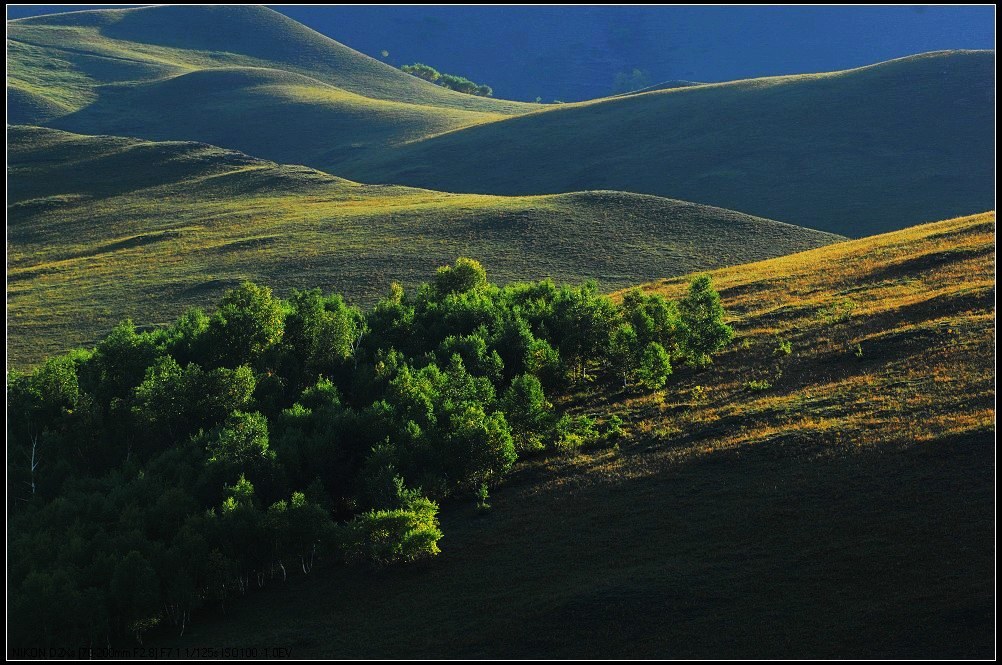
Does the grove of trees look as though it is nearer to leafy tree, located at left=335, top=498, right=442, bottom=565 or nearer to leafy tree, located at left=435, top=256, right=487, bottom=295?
leafy tree, located at left=335, top=498, right=442, bottom=565

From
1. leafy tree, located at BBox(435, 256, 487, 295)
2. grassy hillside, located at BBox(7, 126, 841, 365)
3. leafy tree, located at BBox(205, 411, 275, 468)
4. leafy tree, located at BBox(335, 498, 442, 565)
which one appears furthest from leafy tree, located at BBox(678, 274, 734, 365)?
grassy hillside, located at BBox(7, 126, 841, 365)

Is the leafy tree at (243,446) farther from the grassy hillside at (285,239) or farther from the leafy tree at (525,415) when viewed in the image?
the grassy hillside at (285,239)

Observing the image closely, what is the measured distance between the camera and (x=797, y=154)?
163375 millimetres

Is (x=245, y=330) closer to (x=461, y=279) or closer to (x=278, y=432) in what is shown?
(x=278, y=432)

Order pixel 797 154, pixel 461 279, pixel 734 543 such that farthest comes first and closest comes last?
pixel 797 154 < pixel 461 279 < pixel 734 543

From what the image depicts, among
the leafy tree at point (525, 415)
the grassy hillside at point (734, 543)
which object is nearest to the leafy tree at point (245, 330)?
the leafy tree at point (525, 415)

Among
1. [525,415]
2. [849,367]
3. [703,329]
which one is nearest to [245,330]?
[525,415]

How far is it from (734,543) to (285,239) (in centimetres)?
9619

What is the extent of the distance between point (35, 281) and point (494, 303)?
7201 cm

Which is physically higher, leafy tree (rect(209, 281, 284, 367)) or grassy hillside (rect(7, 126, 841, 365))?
grassy hillside (rect(7, 126, 841, 365))

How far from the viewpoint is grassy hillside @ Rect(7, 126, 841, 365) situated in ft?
323

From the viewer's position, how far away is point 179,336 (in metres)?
58.1

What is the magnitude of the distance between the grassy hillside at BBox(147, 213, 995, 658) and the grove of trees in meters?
1.93

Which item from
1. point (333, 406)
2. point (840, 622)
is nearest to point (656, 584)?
point (840, 622)
